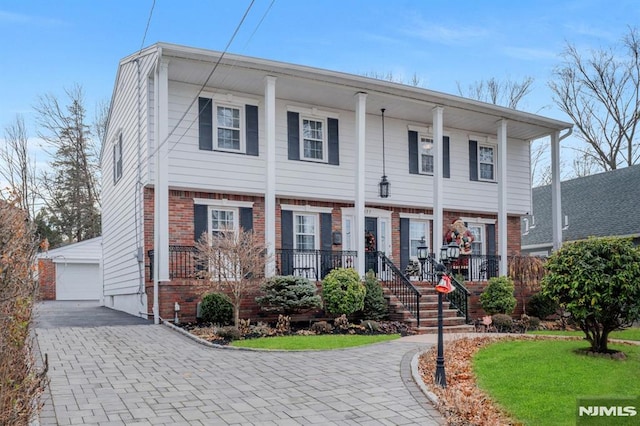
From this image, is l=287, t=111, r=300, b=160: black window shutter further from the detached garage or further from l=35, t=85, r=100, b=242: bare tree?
l=35, t=85, r=100, b=242: bare tree

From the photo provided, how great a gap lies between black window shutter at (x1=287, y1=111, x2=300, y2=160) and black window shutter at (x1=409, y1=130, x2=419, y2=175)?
4060 mm

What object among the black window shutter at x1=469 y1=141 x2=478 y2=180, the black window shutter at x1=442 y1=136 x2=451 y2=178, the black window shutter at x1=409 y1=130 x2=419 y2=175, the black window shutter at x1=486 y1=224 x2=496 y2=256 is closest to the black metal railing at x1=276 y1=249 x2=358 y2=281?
the black window shutter at x1=409 y1=130 x2=419 y2=175

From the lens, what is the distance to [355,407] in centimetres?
612

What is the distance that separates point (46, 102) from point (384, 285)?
86.7ft

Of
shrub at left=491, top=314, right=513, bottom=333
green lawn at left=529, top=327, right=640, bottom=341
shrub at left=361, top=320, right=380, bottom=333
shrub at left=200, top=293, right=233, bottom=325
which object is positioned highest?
shrub at left=200, top=293, right=233, bottom=325

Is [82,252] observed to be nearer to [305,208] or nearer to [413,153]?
[305,208]

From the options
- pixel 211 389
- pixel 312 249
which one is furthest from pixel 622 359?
pixel 312 249

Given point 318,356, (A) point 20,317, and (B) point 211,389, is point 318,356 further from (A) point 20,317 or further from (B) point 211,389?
(A) point 20,317

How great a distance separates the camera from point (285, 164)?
50.3 ft

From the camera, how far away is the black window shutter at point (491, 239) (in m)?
19.3

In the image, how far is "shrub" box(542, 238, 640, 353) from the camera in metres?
8.70

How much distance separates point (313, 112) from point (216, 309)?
6.79 meters

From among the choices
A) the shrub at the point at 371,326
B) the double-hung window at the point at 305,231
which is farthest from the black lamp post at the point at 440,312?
the double-hung window at the point at 305,231

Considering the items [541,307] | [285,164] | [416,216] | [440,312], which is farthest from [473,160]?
[440,312]
